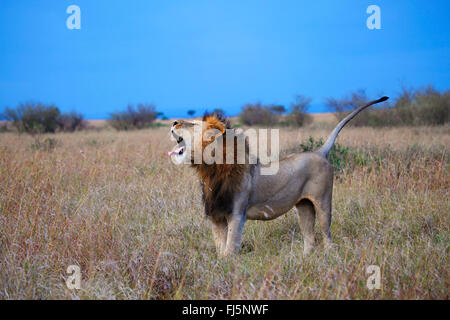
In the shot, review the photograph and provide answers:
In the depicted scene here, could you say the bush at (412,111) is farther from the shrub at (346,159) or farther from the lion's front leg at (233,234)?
the lion's front leg at (233,234)

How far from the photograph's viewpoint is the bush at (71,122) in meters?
24.6

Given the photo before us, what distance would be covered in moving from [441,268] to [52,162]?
22.0ft

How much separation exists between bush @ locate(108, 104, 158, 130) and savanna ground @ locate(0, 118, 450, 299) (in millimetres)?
21818

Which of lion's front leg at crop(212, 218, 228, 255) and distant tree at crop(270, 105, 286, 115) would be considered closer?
lion's front leg at crop(212, 218, 228, 255)

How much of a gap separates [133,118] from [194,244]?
26128 mm

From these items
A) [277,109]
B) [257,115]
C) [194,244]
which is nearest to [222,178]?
[194,244]

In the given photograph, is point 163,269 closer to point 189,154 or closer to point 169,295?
point 169,295

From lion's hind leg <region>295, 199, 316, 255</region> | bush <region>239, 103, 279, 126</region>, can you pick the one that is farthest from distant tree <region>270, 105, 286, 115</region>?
lion's hind leg <region>295, 199, 316, 255</region>

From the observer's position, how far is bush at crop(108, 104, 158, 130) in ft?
91.1

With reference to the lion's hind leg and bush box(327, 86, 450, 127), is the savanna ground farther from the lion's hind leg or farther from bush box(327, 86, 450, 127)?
bush box(327, 86, 450, 127)

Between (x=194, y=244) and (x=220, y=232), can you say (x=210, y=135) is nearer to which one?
(x=220, y=232)

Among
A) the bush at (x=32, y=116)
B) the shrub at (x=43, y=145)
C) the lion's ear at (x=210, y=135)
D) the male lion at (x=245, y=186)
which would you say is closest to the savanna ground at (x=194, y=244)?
the male lion at (x=245, y=186)

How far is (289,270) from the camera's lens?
323cm

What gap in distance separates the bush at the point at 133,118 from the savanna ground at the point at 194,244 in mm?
21818
